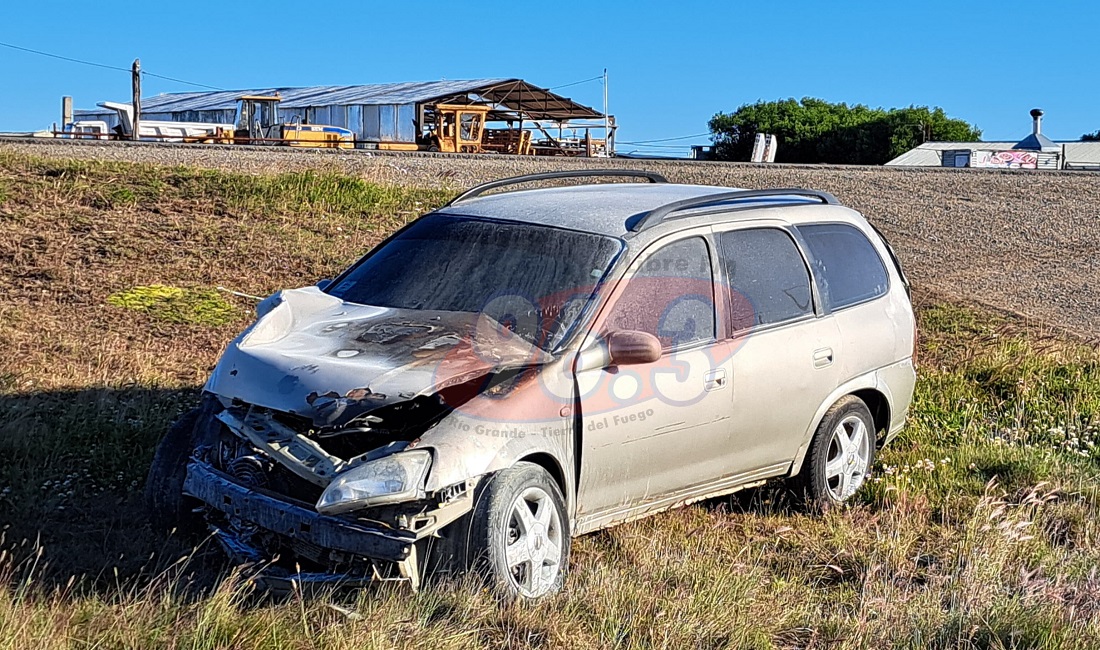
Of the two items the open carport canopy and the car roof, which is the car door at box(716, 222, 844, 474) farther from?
the open carport canopy

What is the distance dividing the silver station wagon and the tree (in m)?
67.4

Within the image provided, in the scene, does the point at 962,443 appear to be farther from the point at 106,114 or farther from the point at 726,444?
the point at 106,114

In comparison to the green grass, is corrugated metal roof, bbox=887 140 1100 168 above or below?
above

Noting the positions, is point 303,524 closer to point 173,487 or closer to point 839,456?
point 173,487

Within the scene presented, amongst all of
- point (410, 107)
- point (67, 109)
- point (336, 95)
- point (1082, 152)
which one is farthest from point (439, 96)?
point (1082, 152)

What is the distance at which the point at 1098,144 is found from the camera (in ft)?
190

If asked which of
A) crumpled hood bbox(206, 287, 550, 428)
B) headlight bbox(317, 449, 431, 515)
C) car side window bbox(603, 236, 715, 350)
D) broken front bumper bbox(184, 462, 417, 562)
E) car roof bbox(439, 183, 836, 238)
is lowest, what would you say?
broken front bumper bbox(184, 462, 417, 562)

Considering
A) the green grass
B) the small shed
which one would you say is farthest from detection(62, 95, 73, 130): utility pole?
the green grass

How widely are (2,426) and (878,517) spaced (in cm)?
490

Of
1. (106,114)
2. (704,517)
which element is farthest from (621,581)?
(106,114)

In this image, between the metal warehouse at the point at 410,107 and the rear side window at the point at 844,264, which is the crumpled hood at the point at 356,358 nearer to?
the rear side window at the point at 844,264

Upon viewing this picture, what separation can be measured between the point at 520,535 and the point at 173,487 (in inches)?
66.2

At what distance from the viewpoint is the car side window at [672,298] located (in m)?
5.27

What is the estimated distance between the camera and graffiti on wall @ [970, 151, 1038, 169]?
46.2 meters
